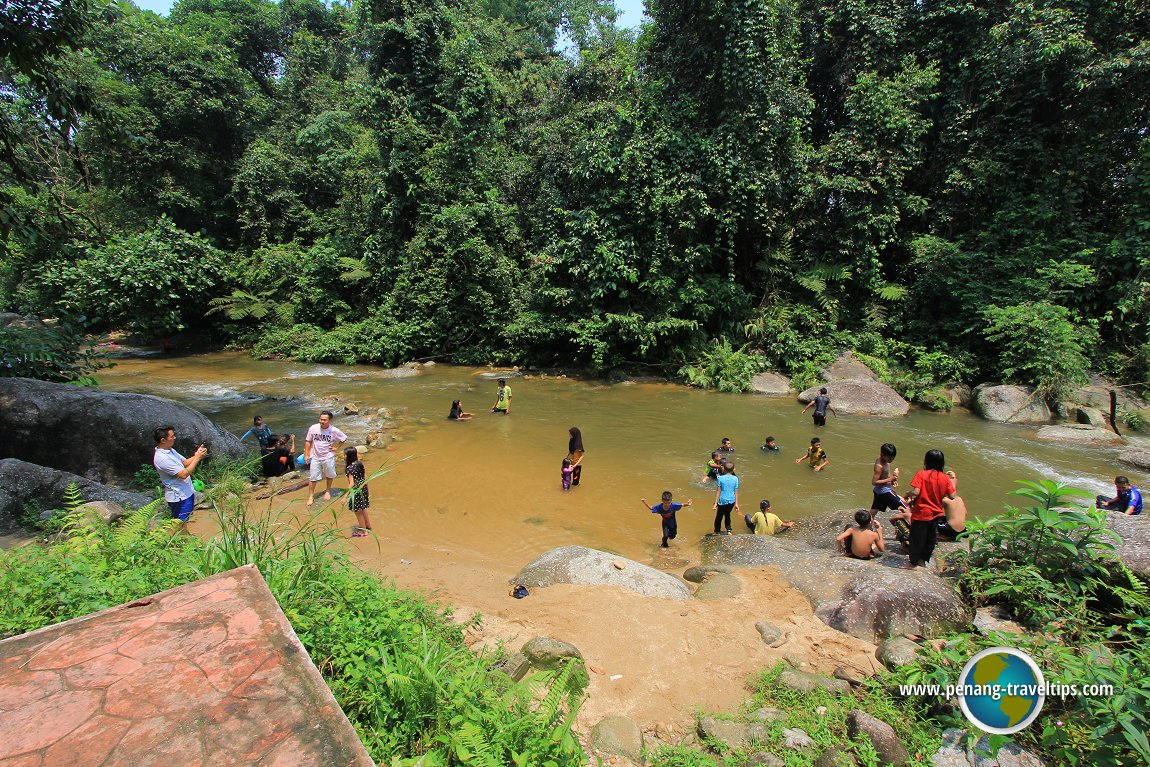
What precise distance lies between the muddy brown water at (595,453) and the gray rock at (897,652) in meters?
3.31

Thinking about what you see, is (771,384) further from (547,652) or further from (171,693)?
(171,693)

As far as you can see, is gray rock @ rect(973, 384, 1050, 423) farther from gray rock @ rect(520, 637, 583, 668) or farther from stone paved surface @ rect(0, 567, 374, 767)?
stone paved surface @ rect(0, 567, 374, 767)

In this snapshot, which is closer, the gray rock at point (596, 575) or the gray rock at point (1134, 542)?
the gray rock at point (1134, 542)

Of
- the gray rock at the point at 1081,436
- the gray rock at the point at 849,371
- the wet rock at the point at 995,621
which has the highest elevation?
the gray rock at the point at 849,371

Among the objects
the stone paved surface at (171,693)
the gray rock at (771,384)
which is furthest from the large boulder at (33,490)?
the gray rock at (771,384)

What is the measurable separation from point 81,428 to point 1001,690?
11670 millimetres

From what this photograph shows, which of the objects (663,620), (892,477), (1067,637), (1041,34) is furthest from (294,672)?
(1041,34)

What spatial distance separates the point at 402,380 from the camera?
1930cm

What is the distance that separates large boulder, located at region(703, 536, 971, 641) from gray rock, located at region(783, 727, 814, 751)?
187 cm

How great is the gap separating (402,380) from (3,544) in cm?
1315

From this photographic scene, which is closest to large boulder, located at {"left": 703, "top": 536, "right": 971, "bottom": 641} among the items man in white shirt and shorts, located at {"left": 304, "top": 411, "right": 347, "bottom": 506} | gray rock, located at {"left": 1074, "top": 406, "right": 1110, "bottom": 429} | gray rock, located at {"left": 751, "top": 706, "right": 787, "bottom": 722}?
gray rock, located at {"left": 751, "top": 706, "right": 787, "bottom": 722}

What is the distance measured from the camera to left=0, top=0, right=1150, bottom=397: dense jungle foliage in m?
15.6

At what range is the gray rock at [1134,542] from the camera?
4.61 meters

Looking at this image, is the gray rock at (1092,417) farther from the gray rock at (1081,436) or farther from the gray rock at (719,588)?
the gray rock at (719,588)
